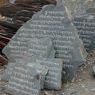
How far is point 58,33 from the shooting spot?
6.36m

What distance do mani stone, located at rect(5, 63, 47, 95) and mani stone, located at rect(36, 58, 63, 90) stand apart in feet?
0.32

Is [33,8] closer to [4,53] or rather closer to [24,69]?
[4,53]

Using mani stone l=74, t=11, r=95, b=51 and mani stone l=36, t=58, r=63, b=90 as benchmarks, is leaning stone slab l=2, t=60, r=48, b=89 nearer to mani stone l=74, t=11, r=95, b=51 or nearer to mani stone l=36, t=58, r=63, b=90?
mani stone l=36, t=58, r=63, b=90

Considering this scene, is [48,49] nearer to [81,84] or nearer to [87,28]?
[81,84]

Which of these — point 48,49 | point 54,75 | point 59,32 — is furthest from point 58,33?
point 54,75

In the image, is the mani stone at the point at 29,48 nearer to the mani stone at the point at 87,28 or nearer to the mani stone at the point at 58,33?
the mani stone at the point at 58,33

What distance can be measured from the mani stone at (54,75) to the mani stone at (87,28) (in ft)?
3.40

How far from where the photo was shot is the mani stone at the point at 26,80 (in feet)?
18.8

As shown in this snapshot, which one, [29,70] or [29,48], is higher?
[29,48]

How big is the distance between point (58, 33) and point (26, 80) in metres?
0.97

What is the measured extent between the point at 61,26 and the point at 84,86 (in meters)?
1.02

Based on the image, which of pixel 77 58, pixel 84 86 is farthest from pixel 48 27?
pixel 84 86

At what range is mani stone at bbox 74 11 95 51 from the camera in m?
6.77

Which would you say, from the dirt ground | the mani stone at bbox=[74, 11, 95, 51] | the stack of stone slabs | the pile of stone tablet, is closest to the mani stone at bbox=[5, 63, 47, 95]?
the pile of stone tablet
